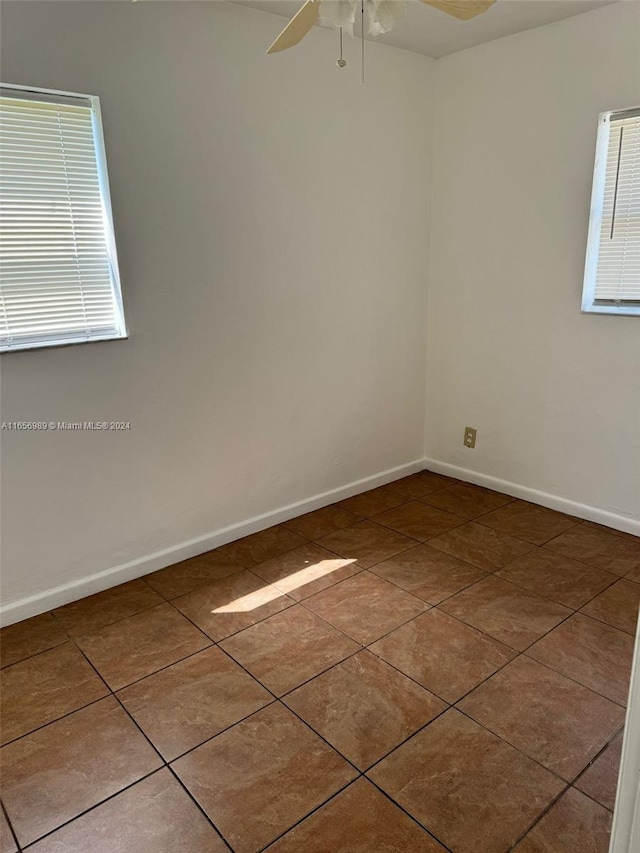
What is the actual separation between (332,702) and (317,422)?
5.25 feet

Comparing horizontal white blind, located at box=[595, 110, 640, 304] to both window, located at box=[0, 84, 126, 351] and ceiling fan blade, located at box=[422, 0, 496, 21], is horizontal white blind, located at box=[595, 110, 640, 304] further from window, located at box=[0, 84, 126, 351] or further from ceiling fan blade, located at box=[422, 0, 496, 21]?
window, located at box=[0, 84, 126, 351]

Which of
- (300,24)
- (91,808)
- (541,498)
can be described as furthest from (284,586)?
(300,24)

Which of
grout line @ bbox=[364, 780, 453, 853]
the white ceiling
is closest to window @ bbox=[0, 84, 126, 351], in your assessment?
the white ceiling

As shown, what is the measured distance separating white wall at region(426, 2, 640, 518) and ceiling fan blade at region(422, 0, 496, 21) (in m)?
1.57

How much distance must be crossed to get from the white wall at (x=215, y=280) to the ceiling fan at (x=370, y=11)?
3.35ft

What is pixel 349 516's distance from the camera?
3.26m

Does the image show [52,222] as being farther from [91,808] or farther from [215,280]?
[91,808]

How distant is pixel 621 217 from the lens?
108 inches

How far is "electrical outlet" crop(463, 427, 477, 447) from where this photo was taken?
142 inches

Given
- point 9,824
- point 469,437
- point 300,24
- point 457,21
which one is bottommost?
point 9,824

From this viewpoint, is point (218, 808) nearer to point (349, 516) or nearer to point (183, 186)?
point (349, 516)

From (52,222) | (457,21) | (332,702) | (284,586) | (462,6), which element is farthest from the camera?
(457,21)

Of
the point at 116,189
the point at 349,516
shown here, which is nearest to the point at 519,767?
the point at 349,516

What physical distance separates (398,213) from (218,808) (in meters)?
2.94
